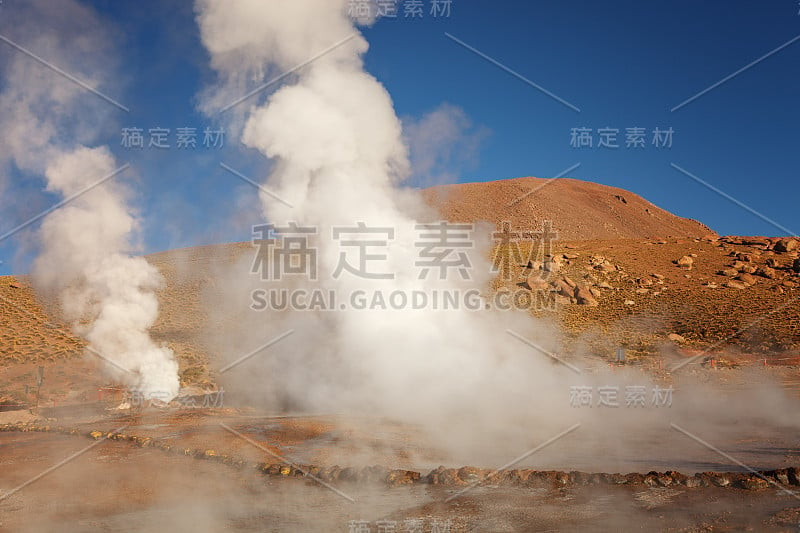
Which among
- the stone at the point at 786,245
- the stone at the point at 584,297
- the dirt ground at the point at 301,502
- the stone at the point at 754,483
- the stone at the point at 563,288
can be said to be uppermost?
the stone at the point at 786,245

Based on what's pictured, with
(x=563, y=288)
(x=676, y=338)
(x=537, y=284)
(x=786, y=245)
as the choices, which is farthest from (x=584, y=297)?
(x=786, y=245)

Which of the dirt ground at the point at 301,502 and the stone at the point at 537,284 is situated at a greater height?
the stone at the point at 537,284

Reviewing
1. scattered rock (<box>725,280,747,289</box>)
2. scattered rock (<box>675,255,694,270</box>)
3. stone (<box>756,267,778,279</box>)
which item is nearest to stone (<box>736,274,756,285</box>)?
scattered rock (<box>725,280,747,289</box>)

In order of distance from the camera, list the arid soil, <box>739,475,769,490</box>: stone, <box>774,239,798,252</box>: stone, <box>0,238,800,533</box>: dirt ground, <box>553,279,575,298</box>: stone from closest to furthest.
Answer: <box>0,238,800,533</box>: dirt ground
the arid soil
<box>739,475,769,490</box>: stone
<box>553,279,575,298</box>: stone
<box>774,239,798,252</box>: stone

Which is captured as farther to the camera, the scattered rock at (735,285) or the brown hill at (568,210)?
the brown hill at (568,210)

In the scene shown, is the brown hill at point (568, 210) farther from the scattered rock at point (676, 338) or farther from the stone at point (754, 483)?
the stone at point (754, 483)

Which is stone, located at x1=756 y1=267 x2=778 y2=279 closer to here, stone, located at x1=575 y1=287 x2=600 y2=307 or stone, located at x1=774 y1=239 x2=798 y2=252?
stone, located at x1=774 y1=239 x2=798 y2=252

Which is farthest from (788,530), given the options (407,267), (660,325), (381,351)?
(660,325)

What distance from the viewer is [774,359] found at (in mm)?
22219

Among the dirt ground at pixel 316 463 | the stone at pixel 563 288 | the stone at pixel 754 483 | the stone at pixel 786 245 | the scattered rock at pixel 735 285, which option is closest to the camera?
the dirt ground at pixel 316 463

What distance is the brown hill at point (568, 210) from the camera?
7800cm

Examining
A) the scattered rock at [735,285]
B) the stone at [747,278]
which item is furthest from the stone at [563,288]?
the stone at [747,278]

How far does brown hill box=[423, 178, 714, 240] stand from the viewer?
78000mm

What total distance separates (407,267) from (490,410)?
21.3ft
